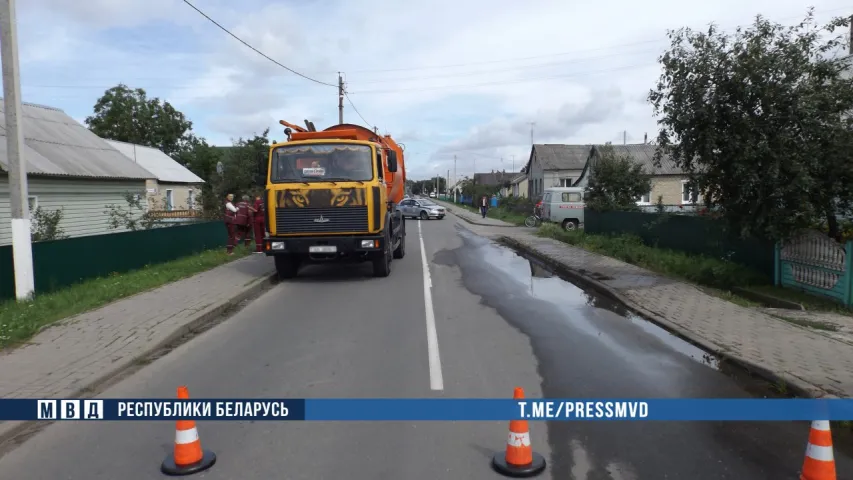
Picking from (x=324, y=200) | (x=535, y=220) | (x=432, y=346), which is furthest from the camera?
(x=535, y=220)

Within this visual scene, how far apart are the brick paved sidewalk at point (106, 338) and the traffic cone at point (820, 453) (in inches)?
219

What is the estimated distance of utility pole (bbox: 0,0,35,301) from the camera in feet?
29.7

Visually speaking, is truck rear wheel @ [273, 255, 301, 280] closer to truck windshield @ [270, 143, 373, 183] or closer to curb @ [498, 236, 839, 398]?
truck windshield @ [270, 143, 373, 183]

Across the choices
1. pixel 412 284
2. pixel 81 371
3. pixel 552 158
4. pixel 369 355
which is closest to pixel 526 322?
pixel 369 355

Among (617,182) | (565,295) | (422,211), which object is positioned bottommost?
Answer: (565,295)

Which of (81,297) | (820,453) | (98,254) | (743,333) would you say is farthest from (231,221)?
(820,453)

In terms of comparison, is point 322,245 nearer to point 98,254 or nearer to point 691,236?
point 98,254

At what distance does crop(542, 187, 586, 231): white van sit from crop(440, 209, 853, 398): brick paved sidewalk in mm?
15838

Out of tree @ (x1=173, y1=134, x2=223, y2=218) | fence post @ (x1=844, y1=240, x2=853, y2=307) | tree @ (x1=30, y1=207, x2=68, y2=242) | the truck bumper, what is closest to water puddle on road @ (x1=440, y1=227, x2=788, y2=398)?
the truck bumper

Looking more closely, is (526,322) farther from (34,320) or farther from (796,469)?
(34,320)

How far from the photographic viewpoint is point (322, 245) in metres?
12.2

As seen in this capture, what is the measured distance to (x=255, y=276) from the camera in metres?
13.1

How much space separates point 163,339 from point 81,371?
4.66ft

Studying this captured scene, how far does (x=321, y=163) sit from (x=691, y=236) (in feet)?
28.6
